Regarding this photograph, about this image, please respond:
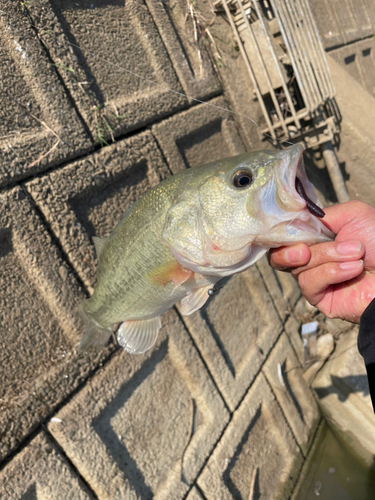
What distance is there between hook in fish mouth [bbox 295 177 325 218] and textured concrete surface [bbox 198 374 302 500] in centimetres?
260

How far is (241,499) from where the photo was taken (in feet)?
10.9

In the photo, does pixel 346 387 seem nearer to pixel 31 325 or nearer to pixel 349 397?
pixel 349 397

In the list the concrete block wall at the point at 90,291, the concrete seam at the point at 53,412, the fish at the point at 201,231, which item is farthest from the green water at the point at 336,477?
→ the fish at the point at 201,231

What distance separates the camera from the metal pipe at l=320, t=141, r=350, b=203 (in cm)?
431

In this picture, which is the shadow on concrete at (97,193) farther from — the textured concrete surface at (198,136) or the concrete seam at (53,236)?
the textured concrete surface at (198,136)

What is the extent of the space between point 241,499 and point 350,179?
4.02 m

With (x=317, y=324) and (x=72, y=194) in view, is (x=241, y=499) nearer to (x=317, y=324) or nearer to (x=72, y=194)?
(x=317, y=324)

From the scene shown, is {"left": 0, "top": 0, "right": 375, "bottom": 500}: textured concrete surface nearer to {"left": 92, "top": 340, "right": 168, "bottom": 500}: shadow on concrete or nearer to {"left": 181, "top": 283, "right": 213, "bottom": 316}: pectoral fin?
{"left": 92, "top": 340, "right": 168, "bottom": 500}: shadow on concrete

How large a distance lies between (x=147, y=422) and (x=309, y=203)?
221 cm

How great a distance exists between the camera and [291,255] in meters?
1.69

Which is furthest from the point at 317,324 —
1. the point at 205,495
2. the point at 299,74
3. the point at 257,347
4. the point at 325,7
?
the point at 325,7

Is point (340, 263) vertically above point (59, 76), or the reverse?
point (59, 76)

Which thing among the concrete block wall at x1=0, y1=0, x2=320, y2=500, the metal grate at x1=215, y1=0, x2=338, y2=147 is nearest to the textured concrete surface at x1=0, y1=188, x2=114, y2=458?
the concrete block wall at x1=0, y1=0, x2=320, y2=500

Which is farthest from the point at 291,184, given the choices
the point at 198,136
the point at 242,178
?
the point at 198,136
